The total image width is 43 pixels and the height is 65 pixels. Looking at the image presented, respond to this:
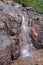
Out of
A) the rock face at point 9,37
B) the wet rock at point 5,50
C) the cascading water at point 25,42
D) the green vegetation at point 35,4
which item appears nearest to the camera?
the wet rock at point 5,50

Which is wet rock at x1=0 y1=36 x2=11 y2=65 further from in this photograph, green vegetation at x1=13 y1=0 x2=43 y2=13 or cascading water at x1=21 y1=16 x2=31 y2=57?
green vegetation at x1=13 y1=0 x2=43 y2=13

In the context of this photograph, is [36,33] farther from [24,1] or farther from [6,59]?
[24,1]

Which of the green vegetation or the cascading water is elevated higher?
the green vegetation

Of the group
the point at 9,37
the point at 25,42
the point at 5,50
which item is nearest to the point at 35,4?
the point at 25,42

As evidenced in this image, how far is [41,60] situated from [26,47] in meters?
1.06

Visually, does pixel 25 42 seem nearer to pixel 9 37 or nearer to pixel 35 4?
pixel 9 37

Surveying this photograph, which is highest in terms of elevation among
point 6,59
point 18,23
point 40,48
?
point 18,23

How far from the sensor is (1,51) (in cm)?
605

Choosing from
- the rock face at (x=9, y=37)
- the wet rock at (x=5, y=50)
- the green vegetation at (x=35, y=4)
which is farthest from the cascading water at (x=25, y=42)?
the green vegetation at (x=35, y=4)

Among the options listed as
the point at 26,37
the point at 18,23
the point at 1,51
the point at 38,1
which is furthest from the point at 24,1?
the point at 1,51

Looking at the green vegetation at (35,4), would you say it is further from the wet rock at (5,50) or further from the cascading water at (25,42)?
the wet rock at (5,50)

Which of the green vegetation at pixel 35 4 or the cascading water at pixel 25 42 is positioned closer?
the cascading water at pixel 25 42

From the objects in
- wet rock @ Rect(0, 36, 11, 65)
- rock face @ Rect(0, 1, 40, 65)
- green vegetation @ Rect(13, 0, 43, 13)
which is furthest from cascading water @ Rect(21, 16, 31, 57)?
green vegetation @ Rect(13, 0, 43, 13)

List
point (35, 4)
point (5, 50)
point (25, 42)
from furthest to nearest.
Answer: point (35, 4) → point (25, 42) → point (5, 50)
